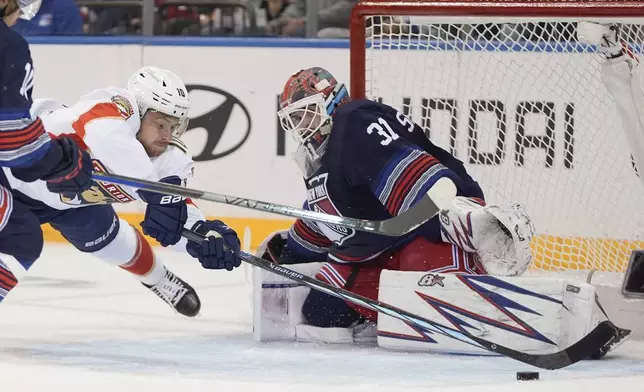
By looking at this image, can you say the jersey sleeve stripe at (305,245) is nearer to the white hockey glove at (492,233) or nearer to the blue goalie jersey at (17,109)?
the white hockey glove at (492,233)

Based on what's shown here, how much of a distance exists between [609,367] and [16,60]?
161cm

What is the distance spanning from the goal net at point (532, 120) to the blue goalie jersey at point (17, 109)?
1.38 m

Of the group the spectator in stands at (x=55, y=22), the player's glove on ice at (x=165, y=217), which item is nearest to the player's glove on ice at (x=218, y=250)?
the player's glove on ice at (x=165, y=217)

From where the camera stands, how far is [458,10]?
3.30 metres

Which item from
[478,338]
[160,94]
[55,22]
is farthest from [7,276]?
[55,22]

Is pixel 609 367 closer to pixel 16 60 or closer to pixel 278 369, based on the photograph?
pixel 278 369

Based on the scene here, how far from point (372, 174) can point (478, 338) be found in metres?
0.51

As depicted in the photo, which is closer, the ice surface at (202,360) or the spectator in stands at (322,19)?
the ice surface at (202,360)

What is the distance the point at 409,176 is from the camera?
2.93 metres

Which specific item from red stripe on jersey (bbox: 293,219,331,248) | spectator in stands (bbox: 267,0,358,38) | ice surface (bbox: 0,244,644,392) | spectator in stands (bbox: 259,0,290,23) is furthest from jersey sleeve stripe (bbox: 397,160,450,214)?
spectator in stands (bbox: 259,0,290,23)

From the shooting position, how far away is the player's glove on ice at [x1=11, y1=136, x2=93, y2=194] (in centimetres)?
262

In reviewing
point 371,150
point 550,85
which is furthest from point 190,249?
point 550,85

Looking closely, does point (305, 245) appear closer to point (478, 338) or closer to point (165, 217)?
point (165, 217)

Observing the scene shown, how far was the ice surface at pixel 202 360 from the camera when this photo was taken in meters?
2.57
